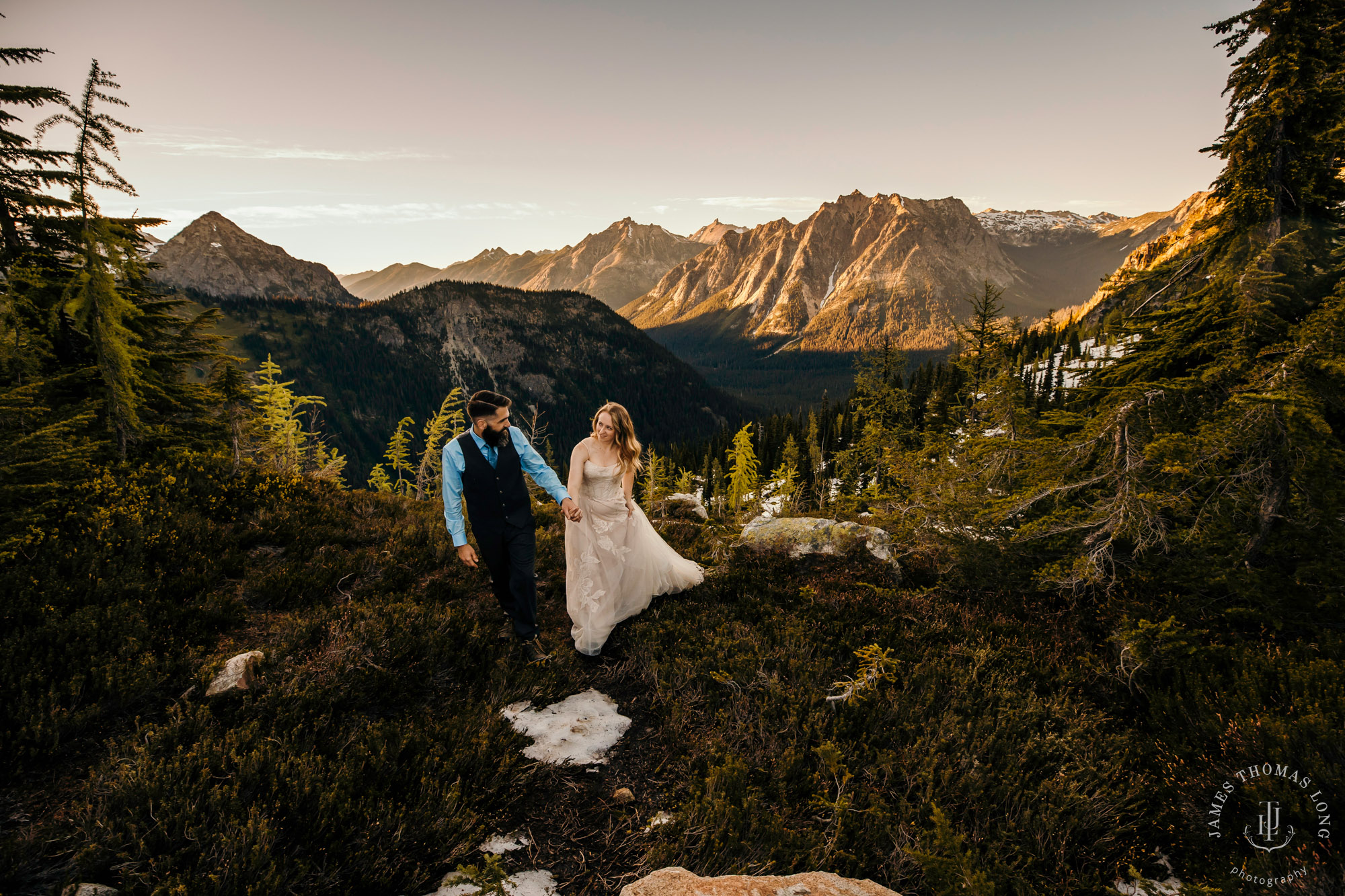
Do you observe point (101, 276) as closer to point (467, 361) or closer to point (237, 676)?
point (237, 676)

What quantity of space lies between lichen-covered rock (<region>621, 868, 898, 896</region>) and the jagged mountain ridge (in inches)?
5781

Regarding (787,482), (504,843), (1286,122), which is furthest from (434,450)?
(1286,122)

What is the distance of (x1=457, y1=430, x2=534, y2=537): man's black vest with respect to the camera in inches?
209

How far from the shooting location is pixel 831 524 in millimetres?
8930

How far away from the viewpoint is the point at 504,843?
323cm

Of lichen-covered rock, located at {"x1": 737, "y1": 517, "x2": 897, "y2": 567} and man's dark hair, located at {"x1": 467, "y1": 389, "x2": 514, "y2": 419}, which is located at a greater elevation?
man's dark hair, located at {"x1": 467, "y1": 389, "x2": 514, "y2": 419}

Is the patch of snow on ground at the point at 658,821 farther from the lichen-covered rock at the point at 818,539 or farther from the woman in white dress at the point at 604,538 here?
the lichen-covered rock at the point at 818,539

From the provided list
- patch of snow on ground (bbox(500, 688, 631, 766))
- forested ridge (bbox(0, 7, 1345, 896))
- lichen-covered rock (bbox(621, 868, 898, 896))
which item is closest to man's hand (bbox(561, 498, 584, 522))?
forested ridge (bbox(0, 7, 1345, 896))

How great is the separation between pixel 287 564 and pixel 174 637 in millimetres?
1789

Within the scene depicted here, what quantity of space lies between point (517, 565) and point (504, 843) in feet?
8.84

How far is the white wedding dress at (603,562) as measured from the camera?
5.88 meters

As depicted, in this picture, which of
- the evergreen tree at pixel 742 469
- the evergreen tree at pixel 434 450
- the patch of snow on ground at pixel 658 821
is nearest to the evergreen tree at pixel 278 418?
the evergreen tree at pixel 434 450


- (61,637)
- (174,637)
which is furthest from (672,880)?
(61,637)

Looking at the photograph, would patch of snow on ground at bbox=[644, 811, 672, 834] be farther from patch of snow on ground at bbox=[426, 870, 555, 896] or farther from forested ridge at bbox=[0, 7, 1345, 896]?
patch of snow on ground at bbox=[426, 870, 555, 896]
